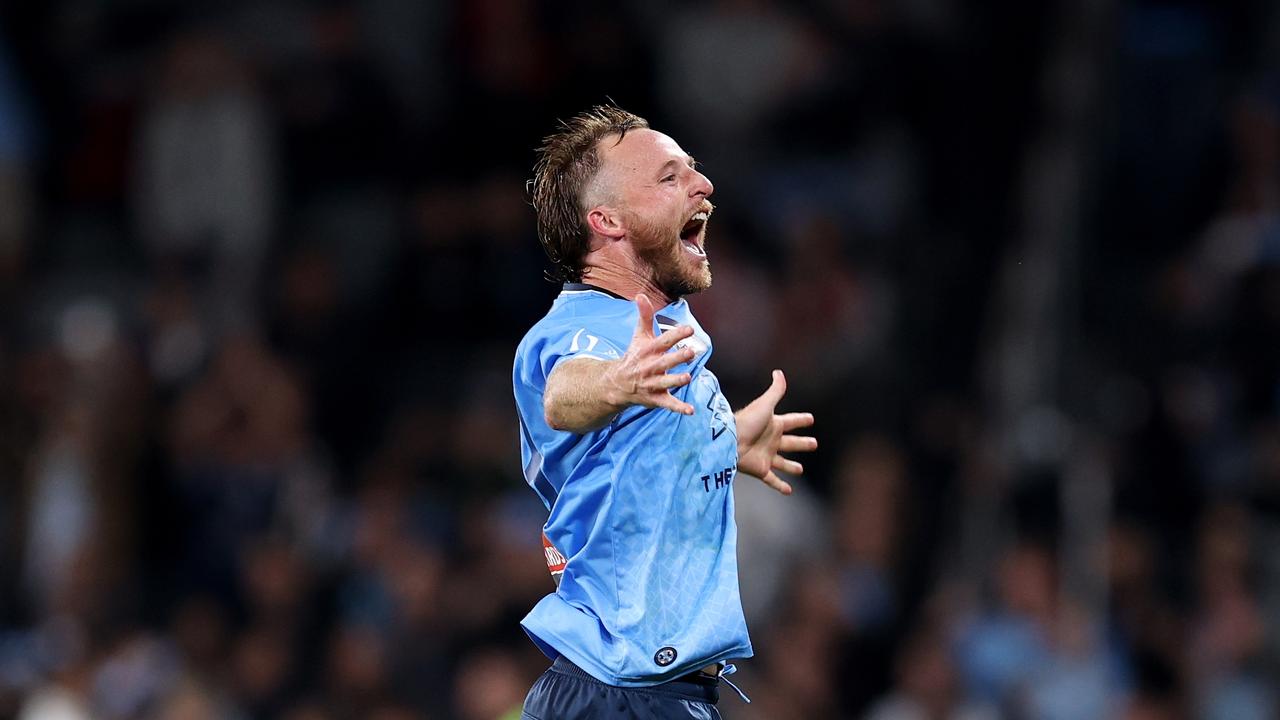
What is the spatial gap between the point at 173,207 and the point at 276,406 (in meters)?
2.03

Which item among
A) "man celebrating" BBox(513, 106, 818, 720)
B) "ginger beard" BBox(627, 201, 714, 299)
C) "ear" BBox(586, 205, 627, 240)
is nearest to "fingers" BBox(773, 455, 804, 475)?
"man celebrating" BBox(513, 106, 818, 720)

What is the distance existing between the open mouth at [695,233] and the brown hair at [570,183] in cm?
25

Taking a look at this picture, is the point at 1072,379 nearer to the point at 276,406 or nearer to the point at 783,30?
the point at 783,30

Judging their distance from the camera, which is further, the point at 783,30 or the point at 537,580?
the point at 783,30

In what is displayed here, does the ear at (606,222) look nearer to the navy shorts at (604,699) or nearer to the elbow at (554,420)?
the elbow at (554,420)

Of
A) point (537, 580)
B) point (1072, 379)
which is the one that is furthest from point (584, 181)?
point (1072, 379)

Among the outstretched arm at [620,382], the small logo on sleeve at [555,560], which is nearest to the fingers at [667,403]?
the outstretched arm at [620,382]

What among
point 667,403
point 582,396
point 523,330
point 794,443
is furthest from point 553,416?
point 523,330

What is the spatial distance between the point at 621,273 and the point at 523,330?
23.2ft

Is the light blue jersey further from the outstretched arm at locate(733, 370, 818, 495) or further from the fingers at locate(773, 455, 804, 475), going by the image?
the fingers at locate(773, 455, 804, 475)

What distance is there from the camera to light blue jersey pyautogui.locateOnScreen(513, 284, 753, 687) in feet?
14.7

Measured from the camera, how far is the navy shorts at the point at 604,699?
14.7 ft

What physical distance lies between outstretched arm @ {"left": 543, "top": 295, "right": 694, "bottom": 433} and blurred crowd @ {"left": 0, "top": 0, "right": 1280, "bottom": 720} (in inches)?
189

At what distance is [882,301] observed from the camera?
36.9 feet
